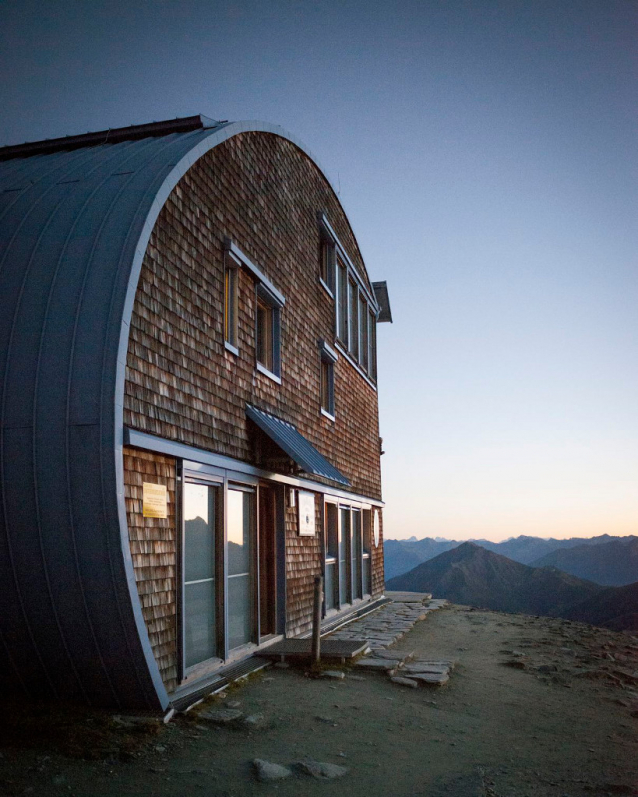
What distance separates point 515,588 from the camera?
7688cm

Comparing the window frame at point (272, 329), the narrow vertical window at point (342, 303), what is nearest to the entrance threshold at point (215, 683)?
the window frame at point (272, 329)

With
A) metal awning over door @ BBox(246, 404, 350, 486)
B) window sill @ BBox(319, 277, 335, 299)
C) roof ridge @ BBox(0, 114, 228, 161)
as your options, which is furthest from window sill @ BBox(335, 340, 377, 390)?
roof ridge @ BBox(0, 114, 228, 161)

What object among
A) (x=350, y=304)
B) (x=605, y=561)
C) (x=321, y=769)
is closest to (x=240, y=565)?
(x=321, y=769)

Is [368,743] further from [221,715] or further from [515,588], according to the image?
[515,588]

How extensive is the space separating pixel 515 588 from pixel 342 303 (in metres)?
67.4

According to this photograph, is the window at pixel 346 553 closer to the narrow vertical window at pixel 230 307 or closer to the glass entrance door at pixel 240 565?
the glass entrance door at pixel 240 565

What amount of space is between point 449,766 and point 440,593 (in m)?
78.0

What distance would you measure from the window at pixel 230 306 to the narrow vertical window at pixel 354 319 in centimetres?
756

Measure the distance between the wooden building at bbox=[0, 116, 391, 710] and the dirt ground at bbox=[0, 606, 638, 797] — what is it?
2.14ft

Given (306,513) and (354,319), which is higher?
(354,319)

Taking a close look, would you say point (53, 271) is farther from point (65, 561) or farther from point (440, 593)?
point (440, 593)

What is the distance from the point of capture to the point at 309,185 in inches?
551

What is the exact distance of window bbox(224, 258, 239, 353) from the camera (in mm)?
9602

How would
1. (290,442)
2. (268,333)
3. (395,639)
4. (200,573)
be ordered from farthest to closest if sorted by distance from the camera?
(395,639) < (268,333) < (290,442) < (200,573)
